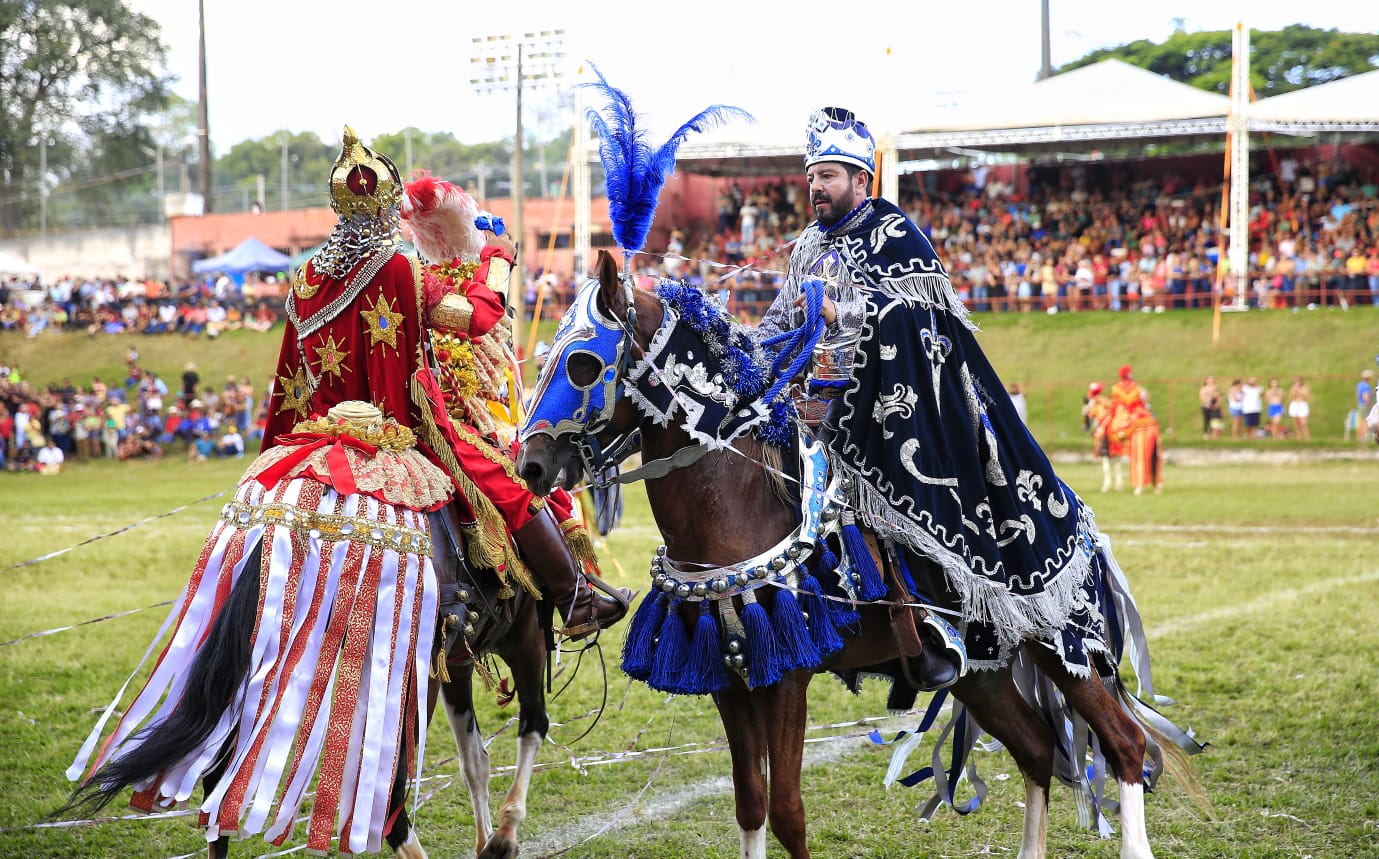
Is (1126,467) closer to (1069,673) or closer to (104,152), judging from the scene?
(1069,673)

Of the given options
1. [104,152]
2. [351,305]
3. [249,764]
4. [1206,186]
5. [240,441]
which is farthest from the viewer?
[104,152]

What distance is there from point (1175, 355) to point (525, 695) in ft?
83.9

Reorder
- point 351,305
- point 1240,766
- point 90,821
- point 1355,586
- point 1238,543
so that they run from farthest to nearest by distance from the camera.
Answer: point 1238,543, point 1355,586, point 1240,766, point 90,821, point 351,305

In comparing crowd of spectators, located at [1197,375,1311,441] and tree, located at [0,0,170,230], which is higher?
tree, located at [0,0,170,230]

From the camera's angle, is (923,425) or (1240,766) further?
(1240,766)

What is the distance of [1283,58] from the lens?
136 feet

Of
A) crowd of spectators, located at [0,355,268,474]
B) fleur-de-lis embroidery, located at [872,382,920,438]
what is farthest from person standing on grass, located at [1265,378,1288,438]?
fleur-de-lis embroidery, located at [872,382,920,438]

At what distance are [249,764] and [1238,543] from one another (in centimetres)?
1171

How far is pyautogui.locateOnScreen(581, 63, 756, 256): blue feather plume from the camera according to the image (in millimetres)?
3902

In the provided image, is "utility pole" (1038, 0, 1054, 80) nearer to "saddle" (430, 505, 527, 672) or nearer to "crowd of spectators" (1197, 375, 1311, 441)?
"crowd of spectators" (1197, 375, 1311, 441)

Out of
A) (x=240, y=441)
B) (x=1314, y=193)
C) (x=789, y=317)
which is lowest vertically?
(x=240, y=441)

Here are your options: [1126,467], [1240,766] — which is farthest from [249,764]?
[1126,467]

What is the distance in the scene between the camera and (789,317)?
436 centimetres

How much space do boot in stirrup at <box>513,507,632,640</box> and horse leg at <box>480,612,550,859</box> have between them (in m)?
0.16
